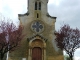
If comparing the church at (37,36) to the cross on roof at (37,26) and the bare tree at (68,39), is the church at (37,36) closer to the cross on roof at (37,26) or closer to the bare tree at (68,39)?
the cross on roof at (37,26)

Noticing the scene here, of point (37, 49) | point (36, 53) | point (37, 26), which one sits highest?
point (37, 26)

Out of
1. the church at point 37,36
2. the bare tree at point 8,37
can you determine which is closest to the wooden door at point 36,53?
the church at point 37,36

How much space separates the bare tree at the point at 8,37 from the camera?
27672 millimetres

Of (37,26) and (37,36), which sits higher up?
(37,26)

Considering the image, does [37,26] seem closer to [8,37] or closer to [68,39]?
[68,39]

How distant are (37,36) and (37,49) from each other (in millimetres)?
2488

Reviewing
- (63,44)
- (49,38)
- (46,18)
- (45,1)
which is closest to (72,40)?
(63,44)

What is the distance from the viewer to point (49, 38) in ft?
125

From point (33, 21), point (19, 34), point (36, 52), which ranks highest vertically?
point (33, 21)

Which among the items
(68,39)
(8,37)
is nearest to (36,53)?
(68,39)

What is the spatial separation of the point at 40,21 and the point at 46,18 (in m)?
1.36

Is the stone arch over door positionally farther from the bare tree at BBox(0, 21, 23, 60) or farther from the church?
the bare tree at BBox(0, 21, 23, 60)

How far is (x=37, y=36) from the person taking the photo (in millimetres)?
37469

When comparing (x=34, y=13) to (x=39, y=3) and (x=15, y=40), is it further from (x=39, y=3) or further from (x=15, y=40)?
(x=15, y=40)
